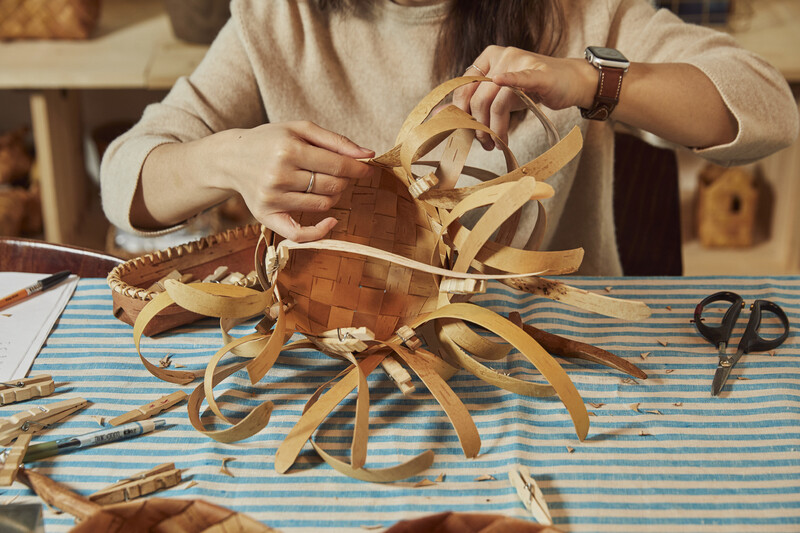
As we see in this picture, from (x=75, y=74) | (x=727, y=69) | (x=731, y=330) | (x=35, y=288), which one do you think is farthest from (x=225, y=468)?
(x=75, y=74)

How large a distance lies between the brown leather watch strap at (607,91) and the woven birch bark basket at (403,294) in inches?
6.5

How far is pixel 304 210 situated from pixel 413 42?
18.3 inches

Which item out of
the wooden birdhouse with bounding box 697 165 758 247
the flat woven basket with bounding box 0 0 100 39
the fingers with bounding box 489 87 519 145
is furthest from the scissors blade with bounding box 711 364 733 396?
the flat woven basket with bounding box 0 0 100 39

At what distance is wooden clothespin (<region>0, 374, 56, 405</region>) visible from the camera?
649 millimetres

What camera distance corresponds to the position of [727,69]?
3.05 ft

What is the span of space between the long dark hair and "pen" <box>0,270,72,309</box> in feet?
1.71

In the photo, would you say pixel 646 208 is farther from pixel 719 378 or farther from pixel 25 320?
pixel 25 320

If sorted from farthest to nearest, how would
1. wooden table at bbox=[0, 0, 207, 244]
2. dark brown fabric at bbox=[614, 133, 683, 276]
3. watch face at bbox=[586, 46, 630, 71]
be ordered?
wooden table at bbox=[0, 0, 207, 244] < dark brown fabric at bbox=[614, 133, 683, 276] < watch face at bbox=[586, 46, 630, 71]

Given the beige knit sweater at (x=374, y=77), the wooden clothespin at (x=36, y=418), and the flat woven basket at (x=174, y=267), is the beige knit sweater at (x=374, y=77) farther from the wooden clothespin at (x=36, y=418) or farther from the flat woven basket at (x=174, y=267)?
the wooden clothespin at (x=36, y=418)

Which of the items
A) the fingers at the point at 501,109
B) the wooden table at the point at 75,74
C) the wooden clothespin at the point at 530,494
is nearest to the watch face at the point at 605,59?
the fingers at the point at 501,109

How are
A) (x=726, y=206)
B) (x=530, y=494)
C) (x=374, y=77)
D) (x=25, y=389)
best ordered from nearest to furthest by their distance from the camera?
(x=530, y=494) < (x=25, y=389) < (x=374, y=77) < (x=726, y=206)

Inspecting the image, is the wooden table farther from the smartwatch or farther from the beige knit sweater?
the smartwatch

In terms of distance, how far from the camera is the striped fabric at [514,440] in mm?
539

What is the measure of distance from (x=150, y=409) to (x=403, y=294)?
25 centimetres
